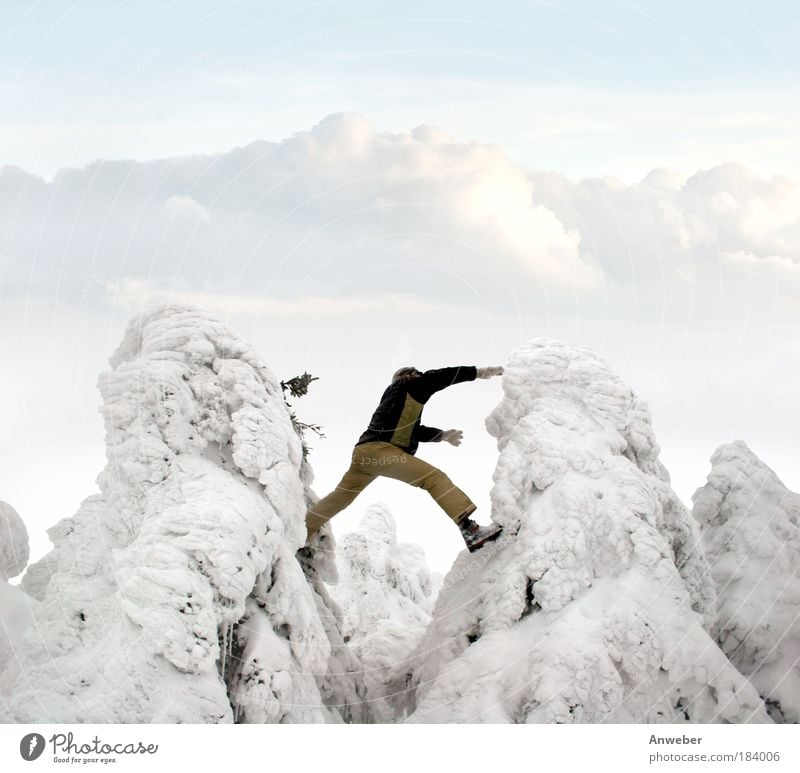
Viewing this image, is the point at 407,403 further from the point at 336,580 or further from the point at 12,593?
the point at 12,593

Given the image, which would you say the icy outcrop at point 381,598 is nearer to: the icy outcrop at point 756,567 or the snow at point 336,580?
the snow at point 336,580

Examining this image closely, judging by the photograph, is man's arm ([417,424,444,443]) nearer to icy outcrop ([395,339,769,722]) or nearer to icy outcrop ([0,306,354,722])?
icy outcrop ([395,339,769,722])

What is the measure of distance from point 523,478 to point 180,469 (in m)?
2.79

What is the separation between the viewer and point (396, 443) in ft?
35.7

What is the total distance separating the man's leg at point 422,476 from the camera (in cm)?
1060

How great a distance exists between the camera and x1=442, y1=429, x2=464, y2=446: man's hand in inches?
440

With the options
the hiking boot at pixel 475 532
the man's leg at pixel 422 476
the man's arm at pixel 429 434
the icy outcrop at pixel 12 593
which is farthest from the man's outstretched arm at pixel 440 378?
the icy outcrop at pixel 12 593

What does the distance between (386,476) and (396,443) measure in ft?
0.94

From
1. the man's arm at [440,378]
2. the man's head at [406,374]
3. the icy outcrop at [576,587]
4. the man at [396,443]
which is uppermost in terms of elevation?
the man's head at [406,374]

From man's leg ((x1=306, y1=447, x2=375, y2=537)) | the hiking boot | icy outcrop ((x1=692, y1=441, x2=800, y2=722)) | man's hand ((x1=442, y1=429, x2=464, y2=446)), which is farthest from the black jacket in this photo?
icy outcrop ((x1=692, y1=441, x2=800, y2=722))

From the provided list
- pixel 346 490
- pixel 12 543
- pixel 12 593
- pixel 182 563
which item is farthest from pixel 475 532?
pixel 12 543

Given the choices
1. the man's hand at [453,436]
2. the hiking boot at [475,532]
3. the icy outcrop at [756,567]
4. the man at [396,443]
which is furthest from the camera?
the man's hand at [453,436]

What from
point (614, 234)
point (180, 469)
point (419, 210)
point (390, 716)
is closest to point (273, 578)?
point (180, 469)

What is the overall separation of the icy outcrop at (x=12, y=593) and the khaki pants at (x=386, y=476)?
239 cm
